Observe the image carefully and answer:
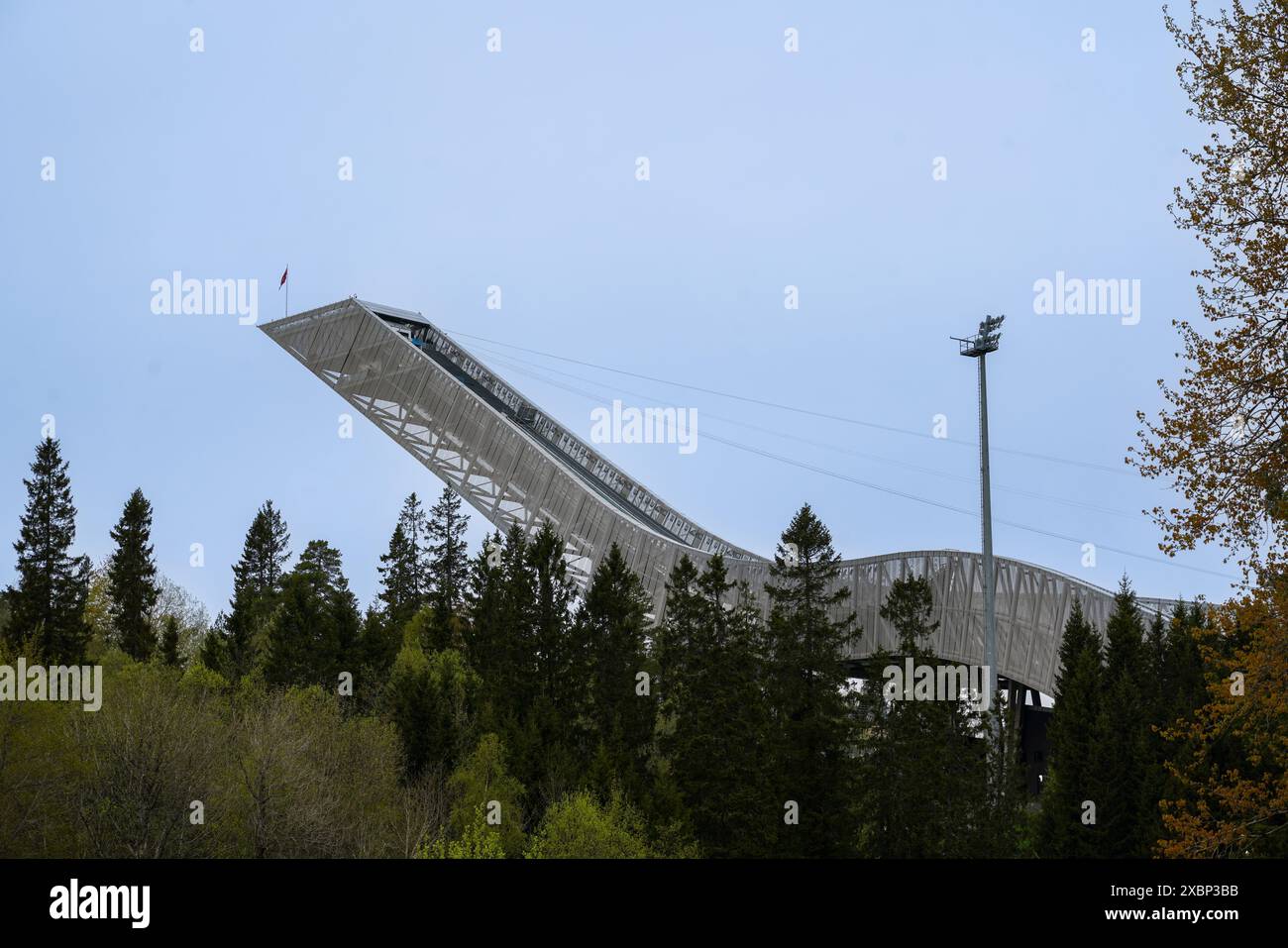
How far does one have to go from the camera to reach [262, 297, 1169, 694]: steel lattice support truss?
44.8m

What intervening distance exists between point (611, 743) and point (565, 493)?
43.7 ft

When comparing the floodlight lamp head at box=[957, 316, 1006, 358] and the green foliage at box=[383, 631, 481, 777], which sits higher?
the floodlight lamp head at box=[957, 316, 1006, 358]

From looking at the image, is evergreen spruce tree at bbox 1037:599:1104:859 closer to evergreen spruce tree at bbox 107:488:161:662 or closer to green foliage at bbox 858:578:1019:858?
green foliage at bbox 858:578:1019:858

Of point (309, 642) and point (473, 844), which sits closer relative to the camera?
point (473, 844)

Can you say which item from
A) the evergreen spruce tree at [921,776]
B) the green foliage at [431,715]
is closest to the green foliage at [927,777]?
the evergreen spruce tree at [921,776]

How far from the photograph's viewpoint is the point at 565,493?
52625 mm

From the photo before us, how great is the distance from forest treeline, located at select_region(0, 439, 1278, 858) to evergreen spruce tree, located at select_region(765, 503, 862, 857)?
70mm

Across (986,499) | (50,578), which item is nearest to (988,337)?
(986,499)

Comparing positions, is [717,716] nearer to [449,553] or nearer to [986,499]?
[986,499]

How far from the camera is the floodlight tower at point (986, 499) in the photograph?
39.9 metres

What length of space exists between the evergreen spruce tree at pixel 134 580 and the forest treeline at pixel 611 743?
900cm

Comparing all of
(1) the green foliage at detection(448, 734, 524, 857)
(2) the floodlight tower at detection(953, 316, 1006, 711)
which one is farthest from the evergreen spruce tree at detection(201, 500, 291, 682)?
(2) the floodlight tower at detection(953, 316, 1006, 711)
